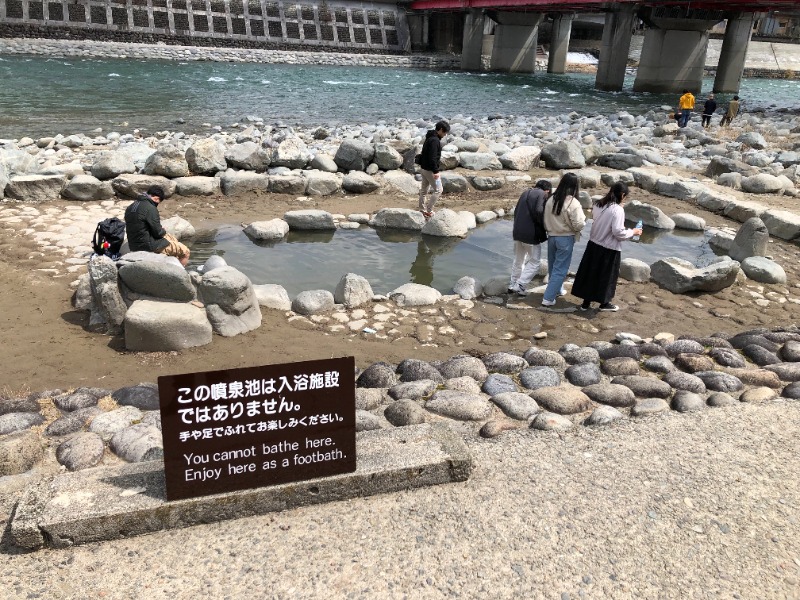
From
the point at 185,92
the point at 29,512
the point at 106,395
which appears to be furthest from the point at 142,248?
the point at 185,92

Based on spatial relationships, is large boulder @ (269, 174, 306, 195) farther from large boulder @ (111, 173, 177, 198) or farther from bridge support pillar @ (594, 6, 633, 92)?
bridge support pillar @ (594, 6, 633, 92)

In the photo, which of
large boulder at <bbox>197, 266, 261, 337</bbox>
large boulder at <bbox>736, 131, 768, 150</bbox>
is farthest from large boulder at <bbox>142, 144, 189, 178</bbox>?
large boulder at <bbox>736, 131, 768, 150</bbox>

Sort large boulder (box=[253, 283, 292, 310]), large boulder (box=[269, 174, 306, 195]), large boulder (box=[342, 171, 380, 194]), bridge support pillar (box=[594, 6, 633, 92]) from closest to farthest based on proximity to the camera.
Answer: large boulder (box=[253, 283, 292, 310]), large boulder (box=[269, 174, 306, 195]), large boulder (box=[342, 171, 380, 194]), bridge support pillar (box=[594, 6, 633, 92])

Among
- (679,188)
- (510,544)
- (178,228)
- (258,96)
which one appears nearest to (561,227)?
(510,544)

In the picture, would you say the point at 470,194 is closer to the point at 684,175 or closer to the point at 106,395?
the point at 684,175

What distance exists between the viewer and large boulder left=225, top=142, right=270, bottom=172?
13172mm

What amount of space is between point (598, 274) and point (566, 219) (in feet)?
2.47

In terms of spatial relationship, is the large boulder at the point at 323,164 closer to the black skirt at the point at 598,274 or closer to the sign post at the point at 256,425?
the black skirt at the point at 598,274

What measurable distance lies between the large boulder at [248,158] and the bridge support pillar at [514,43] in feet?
148

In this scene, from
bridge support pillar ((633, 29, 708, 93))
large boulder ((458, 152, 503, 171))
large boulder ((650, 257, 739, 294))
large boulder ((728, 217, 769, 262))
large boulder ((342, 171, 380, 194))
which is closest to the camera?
large boulder ((650, 257, 739, 294))

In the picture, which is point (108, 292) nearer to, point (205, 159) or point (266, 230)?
point (266, 230)

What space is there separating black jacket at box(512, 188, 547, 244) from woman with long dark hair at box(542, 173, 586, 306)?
0.12 m

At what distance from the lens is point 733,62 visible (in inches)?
1615

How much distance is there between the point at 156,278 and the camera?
21.9 feet
